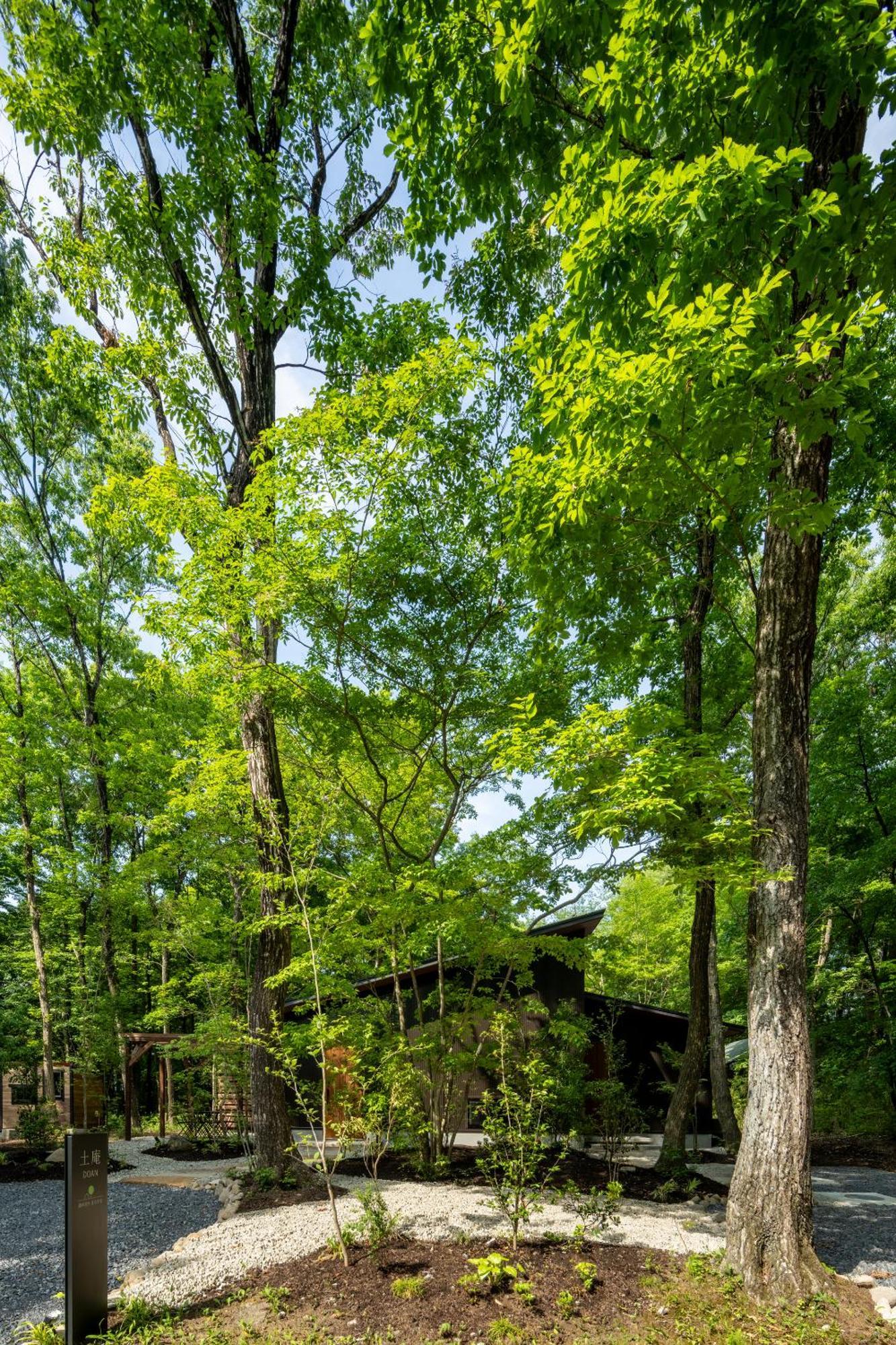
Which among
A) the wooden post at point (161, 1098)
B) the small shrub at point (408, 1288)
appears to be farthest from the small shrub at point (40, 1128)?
the small shrub at point (408, 1288)

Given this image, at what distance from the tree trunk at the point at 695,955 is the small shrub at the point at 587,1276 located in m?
4.45

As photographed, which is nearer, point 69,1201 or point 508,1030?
point 69,1201

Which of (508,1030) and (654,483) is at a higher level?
(654,483)

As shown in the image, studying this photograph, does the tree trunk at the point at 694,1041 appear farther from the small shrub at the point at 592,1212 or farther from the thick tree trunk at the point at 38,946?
the thick tree trunk at the point at 38,946

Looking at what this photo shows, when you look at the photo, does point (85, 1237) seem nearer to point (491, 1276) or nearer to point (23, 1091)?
point (491, 1276)

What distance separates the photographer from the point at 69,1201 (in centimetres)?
396

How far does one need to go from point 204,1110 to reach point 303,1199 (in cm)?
779

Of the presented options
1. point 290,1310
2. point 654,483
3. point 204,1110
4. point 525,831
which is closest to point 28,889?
point 204,1110

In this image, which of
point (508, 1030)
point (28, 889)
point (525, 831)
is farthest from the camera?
point (28, 889)

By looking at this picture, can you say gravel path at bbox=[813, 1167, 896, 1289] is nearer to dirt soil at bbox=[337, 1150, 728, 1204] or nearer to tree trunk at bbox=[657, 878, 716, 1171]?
dirt soil at bbox=[337, 1150, 728, 1204]

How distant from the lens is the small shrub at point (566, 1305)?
13.0 feet

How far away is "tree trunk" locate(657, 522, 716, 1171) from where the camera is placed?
333 inches

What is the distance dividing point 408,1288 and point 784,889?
3420mm

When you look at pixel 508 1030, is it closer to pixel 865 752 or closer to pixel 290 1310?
pixel 290 1310
